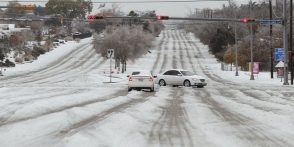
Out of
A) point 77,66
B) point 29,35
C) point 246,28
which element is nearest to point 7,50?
point 77,66

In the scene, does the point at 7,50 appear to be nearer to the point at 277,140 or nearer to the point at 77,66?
the point at 77,66

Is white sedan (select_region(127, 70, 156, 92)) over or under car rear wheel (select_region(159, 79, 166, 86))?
over

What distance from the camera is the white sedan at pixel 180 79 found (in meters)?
38.2

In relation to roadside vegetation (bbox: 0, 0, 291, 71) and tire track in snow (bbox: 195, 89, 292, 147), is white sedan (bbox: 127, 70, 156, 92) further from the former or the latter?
tire track in snow (bbox: 195, 89, 292, 147)

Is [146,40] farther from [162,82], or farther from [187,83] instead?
[187,83]

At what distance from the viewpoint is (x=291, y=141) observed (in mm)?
10422

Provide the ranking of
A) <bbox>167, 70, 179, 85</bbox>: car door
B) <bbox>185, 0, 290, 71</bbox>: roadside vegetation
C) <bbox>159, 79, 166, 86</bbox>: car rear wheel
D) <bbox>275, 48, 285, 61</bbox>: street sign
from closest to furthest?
<bbox>167, 70, 179, 85</bbox>: car door → <bbox>159, 79, 166, 86</bbox>: car rear wheel → <bbox>275, 48, 285, 61</bbox>: street sign → <bbox>185, 0, 290, 71</bbox>: roadside vegetation

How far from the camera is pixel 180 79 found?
39094mm

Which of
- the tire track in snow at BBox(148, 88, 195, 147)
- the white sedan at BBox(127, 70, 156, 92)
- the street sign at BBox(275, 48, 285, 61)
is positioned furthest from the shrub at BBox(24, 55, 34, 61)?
the tire track in snow at BBox(148, 88, 195, 147)

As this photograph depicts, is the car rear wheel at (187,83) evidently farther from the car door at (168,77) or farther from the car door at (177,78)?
the car door at (168,77)

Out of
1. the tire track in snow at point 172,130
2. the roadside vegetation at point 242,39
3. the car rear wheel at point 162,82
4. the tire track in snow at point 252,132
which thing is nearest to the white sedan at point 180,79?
the car rear wheel at point 162,82

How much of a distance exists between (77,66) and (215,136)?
73837mm

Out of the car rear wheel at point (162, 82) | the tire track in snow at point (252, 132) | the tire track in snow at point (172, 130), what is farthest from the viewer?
the car rear wheel at point (162, 82)

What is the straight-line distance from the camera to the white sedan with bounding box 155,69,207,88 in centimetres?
3822
